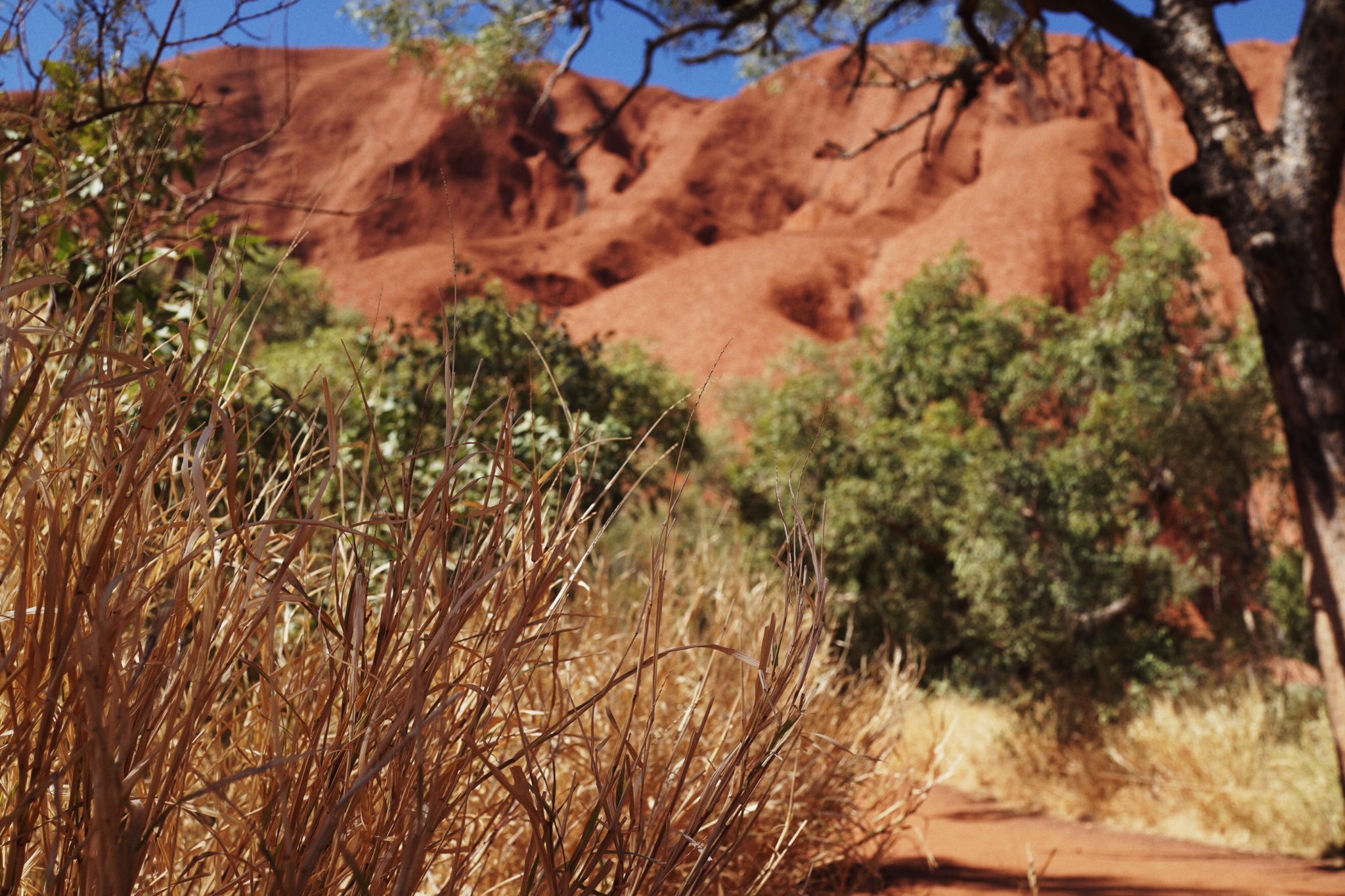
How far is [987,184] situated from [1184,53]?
2800 cm

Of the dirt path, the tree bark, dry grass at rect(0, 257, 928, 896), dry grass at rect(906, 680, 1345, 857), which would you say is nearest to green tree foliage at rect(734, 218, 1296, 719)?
dry grass at rect(906, 680, 1345, 857)

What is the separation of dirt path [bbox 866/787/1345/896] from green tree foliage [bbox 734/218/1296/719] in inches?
108

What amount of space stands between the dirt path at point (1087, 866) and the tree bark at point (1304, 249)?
65cm

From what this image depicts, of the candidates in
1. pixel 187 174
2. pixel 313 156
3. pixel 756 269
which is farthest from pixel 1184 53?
pixel 313 156

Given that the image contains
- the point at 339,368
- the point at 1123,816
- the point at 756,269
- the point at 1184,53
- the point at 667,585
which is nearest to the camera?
the point at 667,585

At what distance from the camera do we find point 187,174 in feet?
10.1

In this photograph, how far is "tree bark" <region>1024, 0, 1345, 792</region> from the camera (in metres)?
4.61

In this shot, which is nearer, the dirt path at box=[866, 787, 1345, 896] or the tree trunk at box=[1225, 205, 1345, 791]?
the dirt path at box=[866, 787, 1345, 896]

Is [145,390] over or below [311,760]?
over

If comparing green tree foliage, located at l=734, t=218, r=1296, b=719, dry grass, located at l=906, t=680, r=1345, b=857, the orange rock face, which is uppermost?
the orange rock face

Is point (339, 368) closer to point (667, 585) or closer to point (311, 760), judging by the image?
point (667, 585)

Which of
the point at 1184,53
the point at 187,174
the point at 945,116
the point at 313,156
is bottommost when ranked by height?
the point at 187,174

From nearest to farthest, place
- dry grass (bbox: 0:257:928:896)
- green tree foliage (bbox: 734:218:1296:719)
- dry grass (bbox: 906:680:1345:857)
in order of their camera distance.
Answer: dry grass (bbox: 0:257:928:896)
dry grass (bbox: 906:680:1345:857)
green tree foliage (bbox: 734:218:1296:719)

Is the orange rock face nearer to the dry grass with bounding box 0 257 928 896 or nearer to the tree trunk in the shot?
the tree trunk
